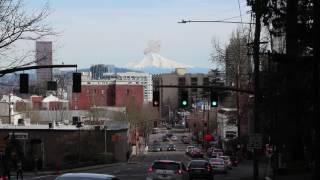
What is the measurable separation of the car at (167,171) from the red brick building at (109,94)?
13112cm

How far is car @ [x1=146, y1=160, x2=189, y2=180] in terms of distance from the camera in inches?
1328

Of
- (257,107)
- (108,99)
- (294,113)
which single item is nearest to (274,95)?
(257,107)

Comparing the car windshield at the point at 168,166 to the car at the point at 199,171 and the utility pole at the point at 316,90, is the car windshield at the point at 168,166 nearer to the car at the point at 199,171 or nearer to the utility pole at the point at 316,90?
the car at the point at 199,171

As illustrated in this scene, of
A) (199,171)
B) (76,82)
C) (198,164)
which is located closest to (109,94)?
(198,164)

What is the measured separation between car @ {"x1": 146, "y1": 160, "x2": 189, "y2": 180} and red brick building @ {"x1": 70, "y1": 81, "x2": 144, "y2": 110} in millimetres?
131119

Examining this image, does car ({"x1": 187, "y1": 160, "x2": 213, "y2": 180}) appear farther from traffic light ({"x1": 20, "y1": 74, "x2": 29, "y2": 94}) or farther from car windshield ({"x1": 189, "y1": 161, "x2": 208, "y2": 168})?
traffic light ({"x1": 20, "y1": 74, "x2": 29, "y2": 94})

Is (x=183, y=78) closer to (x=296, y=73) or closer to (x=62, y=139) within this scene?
(x=62, y=139)

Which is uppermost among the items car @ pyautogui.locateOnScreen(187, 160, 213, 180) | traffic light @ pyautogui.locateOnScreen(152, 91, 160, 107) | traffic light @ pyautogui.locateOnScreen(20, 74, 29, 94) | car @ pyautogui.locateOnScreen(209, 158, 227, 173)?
traffic light @ pyautogui.locateOnScreen(20, 74, 29, 94)

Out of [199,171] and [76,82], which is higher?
[76,82]

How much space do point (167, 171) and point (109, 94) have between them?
152 m

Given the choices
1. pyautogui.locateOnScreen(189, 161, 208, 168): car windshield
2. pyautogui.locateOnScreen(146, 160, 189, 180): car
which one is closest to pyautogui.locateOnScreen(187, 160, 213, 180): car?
pyautogui.locateOnScreen(189, 161, 208, 168): car windshield

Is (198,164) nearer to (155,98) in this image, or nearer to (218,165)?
(155,98)

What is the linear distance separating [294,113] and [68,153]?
185ft

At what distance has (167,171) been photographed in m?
33.8
